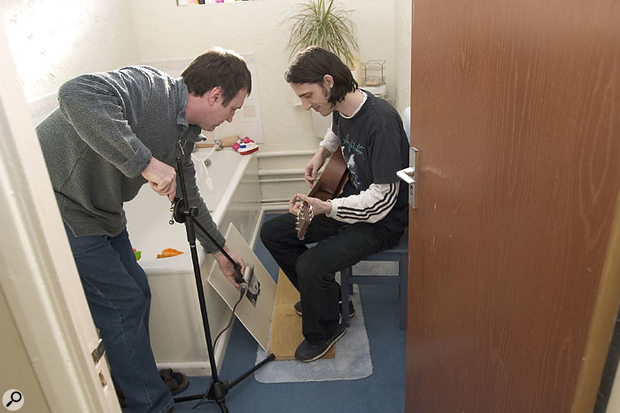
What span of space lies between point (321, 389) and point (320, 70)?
A: 47.5 inches

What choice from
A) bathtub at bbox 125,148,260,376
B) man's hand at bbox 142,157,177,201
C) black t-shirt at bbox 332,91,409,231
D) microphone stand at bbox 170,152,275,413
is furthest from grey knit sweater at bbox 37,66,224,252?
black t-shirt at bbox 332,91,409,231

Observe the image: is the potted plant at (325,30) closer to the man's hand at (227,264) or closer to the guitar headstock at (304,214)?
the guitar headstock at (304,214)

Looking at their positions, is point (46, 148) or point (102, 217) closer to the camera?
point (46, 148)

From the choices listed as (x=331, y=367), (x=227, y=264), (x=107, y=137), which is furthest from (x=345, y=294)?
(x=107, y=137)

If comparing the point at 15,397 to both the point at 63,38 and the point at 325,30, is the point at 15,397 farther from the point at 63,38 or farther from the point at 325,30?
the point at 325,30

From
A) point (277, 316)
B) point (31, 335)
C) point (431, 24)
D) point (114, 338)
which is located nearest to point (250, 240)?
point (277, 316)

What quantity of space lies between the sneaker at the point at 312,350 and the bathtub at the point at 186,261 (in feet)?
1.07

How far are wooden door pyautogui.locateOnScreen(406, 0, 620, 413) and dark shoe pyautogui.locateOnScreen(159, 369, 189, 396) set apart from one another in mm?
1073

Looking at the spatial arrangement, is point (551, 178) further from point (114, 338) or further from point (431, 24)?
point (114, 338)

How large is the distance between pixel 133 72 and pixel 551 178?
1.10 metres

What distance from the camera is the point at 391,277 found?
2045 millimetres

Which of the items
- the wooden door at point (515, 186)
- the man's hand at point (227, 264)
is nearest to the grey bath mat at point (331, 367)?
the man's hand at point (227, 264)

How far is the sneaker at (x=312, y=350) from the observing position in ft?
→ 6.37

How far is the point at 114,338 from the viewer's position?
148 centimetres
